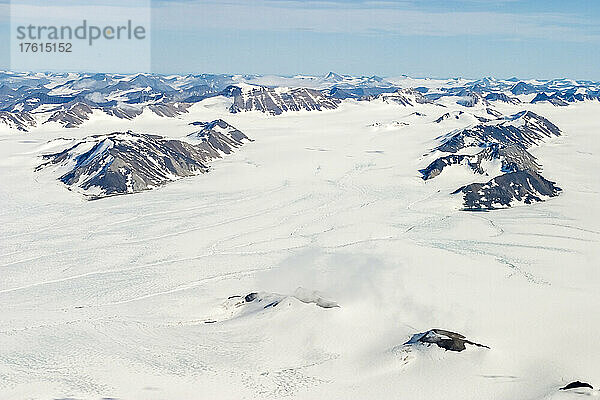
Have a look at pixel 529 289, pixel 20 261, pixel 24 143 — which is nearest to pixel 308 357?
pixel 529 289

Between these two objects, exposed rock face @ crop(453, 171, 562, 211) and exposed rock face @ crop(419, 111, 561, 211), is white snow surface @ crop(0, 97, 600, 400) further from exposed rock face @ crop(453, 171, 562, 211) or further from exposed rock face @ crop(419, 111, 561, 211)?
exposed rock face @ crop(419, 111, 561, 211)

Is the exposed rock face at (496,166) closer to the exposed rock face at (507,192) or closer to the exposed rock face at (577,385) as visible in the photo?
the exposed rock face at (507,192)

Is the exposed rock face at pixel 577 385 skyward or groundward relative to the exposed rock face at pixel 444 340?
skyward

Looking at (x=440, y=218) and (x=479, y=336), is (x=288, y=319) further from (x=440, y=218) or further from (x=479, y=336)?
(x=440, y=218)

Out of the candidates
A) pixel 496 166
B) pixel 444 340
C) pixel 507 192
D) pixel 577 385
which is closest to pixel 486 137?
pixel 496 166

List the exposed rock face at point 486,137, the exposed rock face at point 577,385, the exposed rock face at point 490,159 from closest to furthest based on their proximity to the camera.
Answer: the exposed rock face at point 577,385
the exposed rock face at point 490,159
the exposed rock face at point 486,137

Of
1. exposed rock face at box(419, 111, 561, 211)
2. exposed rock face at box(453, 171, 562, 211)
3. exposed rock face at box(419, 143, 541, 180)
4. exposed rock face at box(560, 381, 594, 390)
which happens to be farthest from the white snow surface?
exposed rock face at box(419, 143, 541, 180)

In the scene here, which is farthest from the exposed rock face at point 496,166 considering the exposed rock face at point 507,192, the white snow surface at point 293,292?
the white snow surface at point 293,292
